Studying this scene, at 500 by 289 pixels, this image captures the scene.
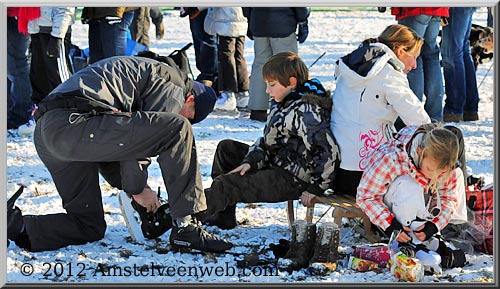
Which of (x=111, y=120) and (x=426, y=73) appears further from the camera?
(x=426, y=73)

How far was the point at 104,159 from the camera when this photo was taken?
173 inches

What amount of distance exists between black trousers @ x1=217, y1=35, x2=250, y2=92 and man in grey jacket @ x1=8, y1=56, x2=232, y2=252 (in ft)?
11.2

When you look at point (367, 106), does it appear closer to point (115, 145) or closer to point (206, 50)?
point (115, 145)

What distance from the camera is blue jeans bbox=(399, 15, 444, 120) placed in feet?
23.7

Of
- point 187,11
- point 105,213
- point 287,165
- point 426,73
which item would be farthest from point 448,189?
point 187,11

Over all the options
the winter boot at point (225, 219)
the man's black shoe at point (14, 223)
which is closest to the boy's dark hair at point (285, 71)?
the winter boot at point (225, 219)

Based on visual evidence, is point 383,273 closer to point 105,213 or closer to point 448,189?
point 448,189

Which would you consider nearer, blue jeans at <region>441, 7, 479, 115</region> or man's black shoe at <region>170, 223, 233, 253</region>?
man's black shoe at <region>170, 223, 233, 253</region>

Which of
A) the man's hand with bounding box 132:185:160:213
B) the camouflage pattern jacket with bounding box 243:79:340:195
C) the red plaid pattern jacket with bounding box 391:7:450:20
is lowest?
the man's hand with bounding box 132:185:160:213

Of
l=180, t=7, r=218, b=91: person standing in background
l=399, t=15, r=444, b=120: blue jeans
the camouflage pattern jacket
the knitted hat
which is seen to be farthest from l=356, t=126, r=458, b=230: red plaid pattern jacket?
l=180, t=7, r=218, b=91: person standing in background

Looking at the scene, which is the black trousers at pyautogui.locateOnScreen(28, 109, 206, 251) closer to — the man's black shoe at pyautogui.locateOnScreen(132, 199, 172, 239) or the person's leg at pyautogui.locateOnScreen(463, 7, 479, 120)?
the man's black shoe at pyautogui.locateOnScreen(132, 199, 172, 239)

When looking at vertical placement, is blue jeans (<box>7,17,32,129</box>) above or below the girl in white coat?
below

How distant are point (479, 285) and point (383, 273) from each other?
447 mm

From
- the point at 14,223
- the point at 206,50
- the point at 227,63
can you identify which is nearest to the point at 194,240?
the point at 14,223
